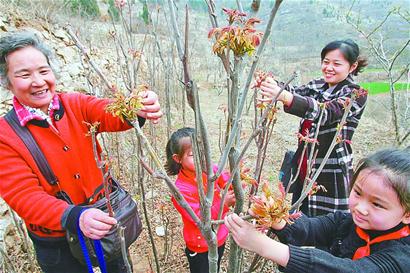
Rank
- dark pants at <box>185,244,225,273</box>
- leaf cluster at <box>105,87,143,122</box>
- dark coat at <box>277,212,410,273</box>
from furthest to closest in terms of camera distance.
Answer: dark pants at <box>185,244,225,273</box>, dark coat at <box>277,212,410,273</box>, leaf cluster at <box>105,87,143,122</box>

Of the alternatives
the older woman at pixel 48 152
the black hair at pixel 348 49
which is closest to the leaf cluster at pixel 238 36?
the older woman at pixel 48 152

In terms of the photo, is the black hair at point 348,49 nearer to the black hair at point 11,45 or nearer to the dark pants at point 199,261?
the dark pants at point 199,261

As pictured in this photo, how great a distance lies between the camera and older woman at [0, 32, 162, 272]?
118 cm

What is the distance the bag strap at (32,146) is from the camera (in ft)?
4.15

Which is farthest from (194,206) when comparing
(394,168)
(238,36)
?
(238,36)

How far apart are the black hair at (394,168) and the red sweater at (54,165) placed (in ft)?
3.37

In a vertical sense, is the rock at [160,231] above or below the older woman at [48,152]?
below

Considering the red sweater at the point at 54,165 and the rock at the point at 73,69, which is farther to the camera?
the rock at the point at 73,69

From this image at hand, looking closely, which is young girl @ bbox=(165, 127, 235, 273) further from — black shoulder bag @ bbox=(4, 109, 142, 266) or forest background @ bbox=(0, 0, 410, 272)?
black shoulder bag @ bbox=(4, 109, 142, 266)

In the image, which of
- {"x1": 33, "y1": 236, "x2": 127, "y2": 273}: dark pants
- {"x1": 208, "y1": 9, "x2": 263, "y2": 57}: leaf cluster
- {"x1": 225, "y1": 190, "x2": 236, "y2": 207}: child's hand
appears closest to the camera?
{"x1": 208, "y1": 9, "x2": 263, "y2": 57}: leaf cluster

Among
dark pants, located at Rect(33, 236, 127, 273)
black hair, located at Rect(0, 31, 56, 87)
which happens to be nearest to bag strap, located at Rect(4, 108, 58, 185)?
black hair, located at Rect(0, 31, 56, 87)

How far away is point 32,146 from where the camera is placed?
1270 mm

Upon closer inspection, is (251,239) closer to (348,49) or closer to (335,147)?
(335,147)

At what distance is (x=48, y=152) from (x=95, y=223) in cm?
43
